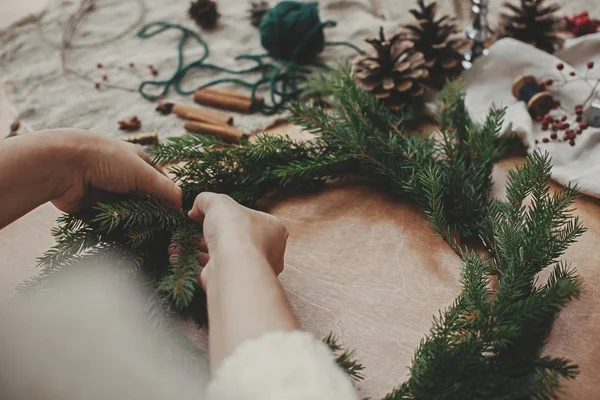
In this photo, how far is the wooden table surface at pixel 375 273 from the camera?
0.78 m

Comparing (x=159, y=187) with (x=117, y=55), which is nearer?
(x=159, y=187)

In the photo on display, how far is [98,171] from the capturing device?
808 millimetres

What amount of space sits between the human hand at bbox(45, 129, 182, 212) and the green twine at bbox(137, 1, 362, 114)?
49cm

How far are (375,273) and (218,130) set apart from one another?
→ 47cm

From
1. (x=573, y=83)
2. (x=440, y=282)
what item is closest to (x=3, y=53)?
(x=440, y=282)

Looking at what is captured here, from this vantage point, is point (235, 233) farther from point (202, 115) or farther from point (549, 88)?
point (549, 88)

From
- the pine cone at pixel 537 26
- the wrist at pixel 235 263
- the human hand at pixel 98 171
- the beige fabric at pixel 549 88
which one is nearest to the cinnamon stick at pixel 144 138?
the human hand at pixel 98 171

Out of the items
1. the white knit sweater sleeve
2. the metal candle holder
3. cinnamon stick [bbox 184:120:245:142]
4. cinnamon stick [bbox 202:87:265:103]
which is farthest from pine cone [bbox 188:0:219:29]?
the white knit sweater sleeve

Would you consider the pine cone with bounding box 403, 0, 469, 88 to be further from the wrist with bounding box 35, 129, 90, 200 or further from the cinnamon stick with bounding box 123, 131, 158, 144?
the wrist with bounding box 35, 129, 90, 200

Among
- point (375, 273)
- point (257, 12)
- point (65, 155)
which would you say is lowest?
point (375, 273)

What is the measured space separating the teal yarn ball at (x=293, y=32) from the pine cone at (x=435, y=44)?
24 cm

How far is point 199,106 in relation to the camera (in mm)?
1277

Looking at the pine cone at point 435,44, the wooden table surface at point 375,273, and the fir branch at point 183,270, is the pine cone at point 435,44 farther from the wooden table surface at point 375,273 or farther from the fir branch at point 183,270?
the fir branch at point 183,270

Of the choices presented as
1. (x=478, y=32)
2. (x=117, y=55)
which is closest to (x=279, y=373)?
(x=478, y=32)
